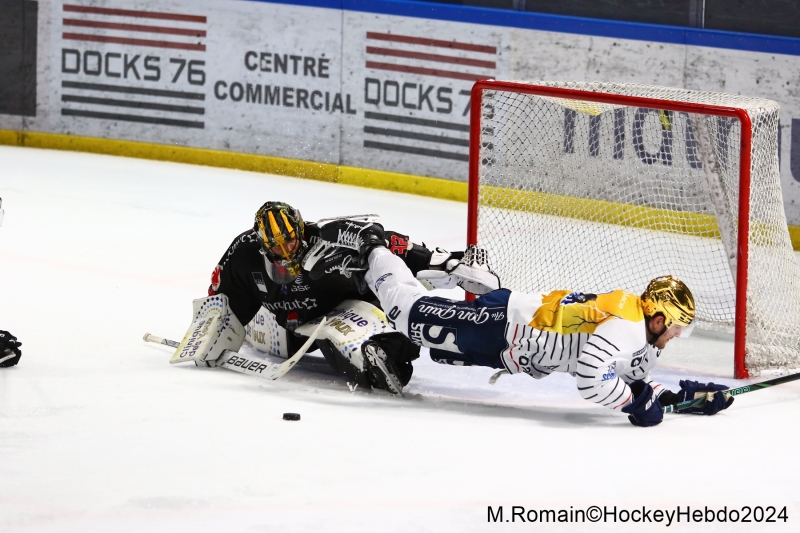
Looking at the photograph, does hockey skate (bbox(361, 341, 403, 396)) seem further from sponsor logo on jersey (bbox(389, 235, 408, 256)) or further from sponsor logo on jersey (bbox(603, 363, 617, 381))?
sponsor logo on jersey (bbox(603, 363, 617, 381))

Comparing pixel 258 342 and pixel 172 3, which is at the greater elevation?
pixel 172 3

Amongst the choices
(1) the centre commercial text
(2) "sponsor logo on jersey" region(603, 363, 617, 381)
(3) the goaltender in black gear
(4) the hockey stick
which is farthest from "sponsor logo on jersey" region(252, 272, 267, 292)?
(1) the centre commercial text

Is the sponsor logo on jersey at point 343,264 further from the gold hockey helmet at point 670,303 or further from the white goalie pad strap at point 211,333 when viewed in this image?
the gold hockey helmet at point 670,303

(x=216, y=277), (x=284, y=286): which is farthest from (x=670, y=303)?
(x=216, y=277)

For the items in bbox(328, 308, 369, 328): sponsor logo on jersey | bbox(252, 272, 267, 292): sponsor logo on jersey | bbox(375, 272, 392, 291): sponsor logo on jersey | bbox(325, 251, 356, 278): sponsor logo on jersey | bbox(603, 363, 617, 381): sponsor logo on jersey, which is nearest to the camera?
bbox(603, 363, 617, 381): sponsor logo on jersey

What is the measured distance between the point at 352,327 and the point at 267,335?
1.80 ft

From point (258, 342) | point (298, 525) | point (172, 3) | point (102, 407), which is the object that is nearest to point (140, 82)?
point (172, 3)

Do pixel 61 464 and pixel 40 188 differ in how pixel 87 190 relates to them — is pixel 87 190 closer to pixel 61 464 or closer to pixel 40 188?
pixel 40 188

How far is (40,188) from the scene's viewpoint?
9.48 metres

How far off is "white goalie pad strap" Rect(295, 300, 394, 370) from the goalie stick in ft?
0.17

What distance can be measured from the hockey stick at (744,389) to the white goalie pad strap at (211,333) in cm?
186

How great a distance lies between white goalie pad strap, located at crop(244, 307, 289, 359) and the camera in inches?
224

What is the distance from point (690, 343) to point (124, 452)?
2.94 m

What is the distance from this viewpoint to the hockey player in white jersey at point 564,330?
15.1 ft
